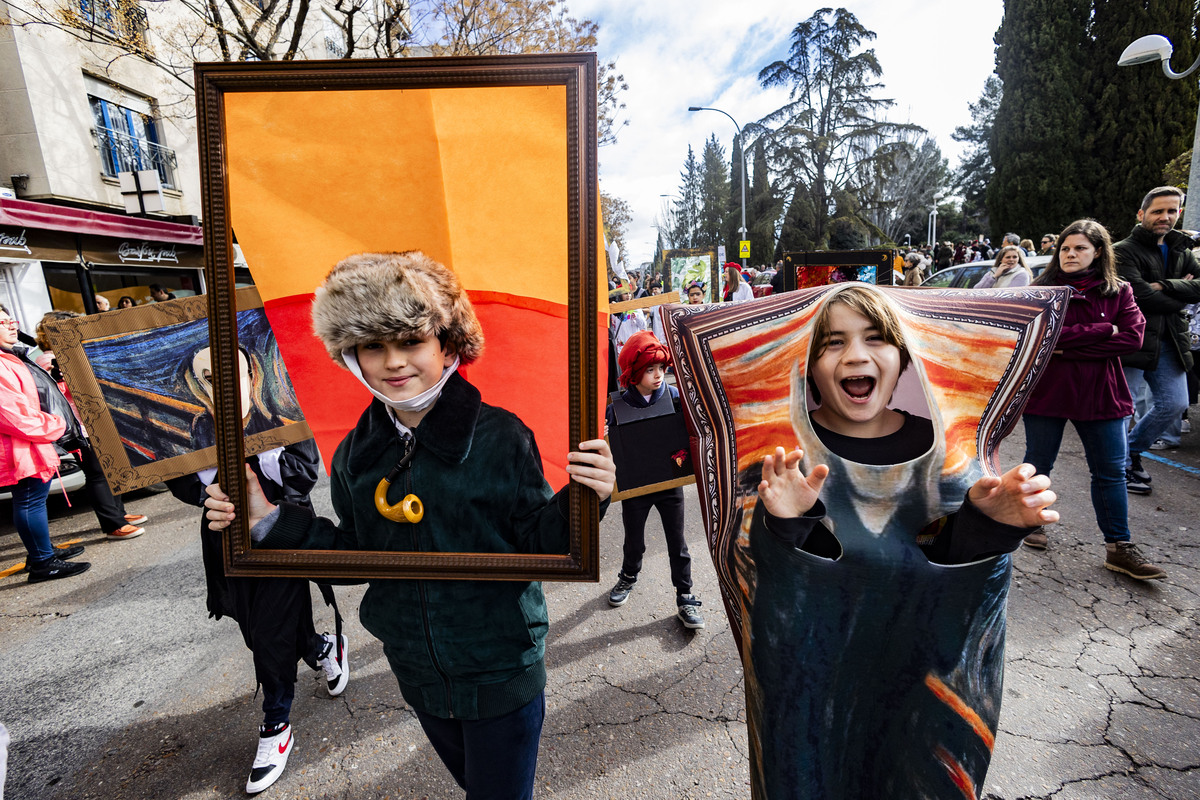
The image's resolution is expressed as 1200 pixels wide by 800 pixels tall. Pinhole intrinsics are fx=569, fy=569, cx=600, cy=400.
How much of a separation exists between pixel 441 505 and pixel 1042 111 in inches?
1128

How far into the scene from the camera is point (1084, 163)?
2108cm

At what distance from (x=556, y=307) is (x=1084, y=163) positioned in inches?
1107

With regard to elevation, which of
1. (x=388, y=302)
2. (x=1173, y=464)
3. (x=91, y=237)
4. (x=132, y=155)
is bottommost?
(x=1173, y=464)

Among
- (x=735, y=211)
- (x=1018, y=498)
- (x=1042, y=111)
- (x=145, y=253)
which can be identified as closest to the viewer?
(x=1018, y=498)

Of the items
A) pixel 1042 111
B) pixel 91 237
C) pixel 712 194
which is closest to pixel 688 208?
pixel 712 194

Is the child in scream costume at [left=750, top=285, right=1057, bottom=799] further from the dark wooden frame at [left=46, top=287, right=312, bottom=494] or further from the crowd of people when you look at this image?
the dark wooden frame at [left=46, top=287, right=312, bottom=494]

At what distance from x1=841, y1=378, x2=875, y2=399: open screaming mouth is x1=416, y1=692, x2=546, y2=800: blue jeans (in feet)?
3.75

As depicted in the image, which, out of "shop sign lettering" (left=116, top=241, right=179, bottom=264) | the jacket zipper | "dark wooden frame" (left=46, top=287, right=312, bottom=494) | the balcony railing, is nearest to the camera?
the jacket zipper

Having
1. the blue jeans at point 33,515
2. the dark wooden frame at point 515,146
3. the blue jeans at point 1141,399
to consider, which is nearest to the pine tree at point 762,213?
the blue jeans at point 1141,399

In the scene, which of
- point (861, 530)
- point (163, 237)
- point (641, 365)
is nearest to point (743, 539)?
point (861, 530)

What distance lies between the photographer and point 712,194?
57250mm

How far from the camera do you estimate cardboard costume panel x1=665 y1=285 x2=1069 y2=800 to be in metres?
1.19

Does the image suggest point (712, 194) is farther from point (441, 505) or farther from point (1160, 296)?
point (441, 505)

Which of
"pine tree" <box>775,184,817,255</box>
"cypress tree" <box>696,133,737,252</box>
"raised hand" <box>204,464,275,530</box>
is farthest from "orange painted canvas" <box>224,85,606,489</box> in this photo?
"cypress tree" <box>696,133,737,252</box>
